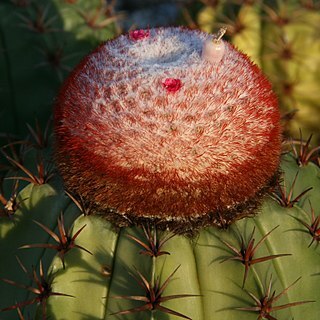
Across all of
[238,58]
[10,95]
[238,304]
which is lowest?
[238,304]

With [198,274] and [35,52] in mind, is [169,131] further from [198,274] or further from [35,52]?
[35,52]

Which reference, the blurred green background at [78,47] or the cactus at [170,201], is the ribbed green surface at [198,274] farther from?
the blurred green background at [78,47]

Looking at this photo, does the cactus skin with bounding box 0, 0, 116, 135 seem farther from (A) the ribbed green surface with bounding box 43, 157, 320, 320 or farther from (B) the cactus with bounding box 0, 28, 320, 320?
(A) the ribbed green surface with bounding box 43, 157, 320, 320

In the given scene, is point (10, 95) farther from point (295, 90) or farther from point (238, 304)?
point (238, 304)

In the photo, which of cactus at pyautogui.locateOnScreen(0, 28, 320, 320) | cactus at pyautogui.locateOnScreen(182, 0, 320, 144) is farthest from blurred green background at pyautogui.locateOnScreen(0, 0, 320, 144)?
cactus at pyautogui.locateOnScreen(0, 28, 320, 320)

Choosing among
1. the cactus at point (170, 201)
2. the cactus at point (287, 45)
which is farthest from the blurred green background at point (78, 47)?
the cactus at point (170, 201)

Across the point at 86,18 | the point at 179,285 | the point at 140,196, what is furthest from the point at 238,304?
the point at 86,18
